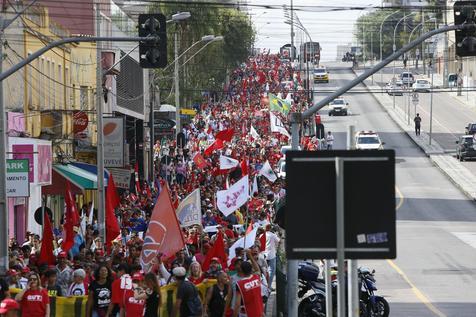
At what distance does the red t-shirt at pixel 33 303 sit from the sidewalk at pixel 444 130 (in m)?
40.7

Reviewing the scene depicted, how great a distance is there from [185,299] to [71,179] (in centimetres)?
2179

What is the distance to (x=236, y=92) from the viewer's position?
11469cm

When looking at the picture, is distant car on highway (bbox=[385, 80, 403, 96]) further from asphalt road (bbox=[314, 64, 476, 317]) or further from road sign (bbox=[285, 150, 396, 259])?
road sign (bbox=[285, 150, 396, 259])

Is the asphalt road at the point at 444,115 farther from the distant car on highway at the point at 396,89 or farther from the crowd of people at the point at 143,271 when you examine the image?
the crowd of people at the point at 143,271

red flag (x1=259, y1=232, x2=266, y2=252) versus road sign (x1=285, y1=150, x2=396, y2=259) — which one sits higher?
road sign (x1=285, y1=150, x2=396, y2=259)

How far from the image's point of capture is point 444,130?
95312 mm

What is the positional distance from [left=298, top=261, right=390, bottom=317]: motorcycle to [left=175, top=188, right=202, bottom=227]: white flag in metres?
3.19

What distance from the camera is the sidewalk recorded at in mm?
64812

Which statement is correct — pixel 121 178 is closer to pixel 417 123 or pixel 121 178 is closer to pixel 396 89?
pixel 417 123

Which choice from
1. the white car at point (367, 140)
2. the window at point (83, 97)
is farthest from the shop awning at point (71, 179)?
the white car at point (367, 140)

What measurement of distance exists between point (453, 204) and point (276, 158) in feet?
31.0

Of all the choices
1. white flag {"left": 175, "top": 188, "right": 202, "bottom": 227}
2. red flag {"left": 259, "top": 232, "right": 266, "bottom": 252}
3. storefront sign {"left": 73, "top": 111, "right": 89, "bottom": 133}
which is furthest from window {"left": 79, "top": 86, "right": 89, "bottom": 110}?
red flag {"left": 259, "top": 232, "right": 266, "bottom": 252}

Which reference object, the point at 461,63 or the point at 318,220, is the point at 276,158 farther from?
the point at 461,63

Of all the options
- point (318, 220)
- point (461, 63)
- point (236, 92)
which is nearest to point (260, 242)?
point (318, 220)
